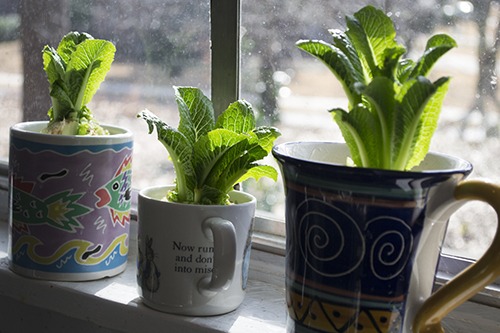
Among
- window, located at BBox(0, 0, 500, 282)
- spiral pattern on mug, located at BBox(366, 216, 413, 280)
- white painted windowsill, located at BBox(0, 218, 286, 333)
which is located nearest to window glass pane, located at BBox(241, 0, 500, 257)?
window, located at BBox(0, 0, 500, 282)

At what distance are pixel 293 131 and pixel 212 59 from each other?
151 millimetres

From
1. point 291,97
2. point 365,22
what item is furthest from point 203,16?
point 365,22

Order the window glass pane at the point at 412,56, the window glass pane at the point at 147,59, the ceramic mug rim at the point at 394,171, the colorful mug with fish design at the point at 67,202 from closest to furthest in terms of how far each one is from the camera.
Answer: the ceramic mug rim at the point at 394,171, the window glass pane at the point at 412,56, the colorful mug with fish design at the point at 67,202, the window glass pane at the point at 147,59

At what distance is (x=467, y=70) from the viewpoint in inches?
35.2

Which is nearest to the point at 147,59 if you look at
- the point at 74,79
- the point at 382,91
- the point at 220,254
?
the point at 74,79

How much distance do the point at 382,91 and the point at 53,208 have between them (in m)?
0.48

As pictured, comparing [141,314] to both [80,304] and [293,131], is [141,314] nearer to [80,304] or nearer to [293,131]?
[80,304]

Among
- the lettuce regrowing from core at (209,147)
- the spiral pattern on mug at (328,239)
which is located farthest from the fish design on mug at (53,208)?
the spiral pattern on mug at (328,239)

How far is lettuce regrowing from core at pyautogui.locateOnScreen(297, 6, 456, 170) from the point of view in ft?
2.34

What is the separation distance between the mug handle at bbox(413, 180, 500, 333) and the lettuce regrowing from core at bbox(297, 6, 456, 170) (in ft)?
0.22

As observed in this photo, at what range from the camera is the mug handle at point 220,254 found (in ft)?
2.92

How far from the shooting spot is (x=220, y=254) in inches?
35.3

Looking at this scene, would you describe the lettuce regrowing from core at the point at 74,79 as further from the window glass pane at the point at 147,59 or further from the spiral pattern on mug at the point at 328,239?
the spiral pattern on mug at the point at 328,239

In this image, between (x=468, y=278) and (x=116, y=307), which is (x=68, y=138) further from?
(x=468, y=278)
